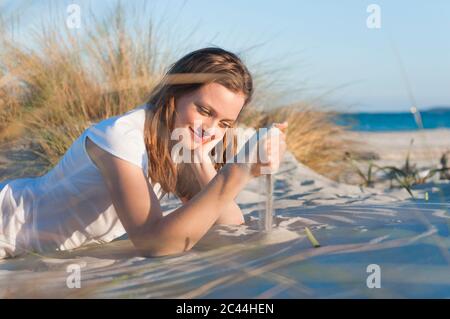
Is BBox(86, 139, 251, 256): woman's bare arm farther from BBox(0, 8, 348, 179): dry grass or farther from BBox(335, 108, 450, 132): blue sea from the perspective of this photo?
BBox(335, 108, 450, 132): blue sea

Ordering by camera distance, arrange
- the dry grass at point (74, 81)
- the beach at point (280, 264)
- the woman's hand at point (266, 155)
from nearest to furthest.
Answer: the beach at point (280, 264)
the woman's hand at point (266, 155)
the dry grass at point (74, 81)

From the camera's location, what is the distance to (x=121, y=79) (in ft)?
14.4

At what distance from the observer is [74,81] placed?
4.25m

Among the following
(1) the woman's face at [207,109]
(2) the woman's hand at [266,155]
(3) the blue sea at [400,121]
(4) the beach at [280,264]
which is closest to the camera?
(4) the beach at [280,264]

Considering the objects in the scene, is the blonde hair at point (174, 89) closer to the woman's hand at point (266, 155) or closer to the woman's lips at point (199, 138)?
the woman's lips at point (199, 138)

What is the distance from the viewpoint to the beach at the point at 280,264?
150cm

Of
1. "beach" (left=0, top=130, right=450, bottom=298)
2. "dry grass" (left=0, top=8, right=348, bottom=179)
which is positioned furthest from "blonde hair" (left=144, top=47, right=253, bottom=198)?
"dry grass" (left=0, top=8, right=348, bottom=179)

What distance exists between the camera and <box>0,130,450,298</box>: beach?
1.50 m

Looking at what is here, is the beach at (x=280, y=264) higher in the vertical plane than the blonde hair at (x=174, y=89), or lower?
lower

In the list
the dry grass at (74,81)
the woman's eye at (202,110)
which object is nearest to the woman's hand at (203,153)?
the woman's eye at (202,110)

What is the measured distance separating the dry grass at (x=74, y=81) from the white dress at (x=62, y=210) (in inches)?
55.5

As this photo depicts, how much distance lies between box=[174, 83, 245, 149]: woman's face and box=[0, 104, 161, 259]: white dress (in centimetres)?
14

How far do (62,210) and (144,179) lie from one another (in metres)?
0.45

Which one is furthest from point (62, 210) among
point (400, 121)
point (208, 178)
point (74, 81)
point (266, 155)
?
point (400, 121)
